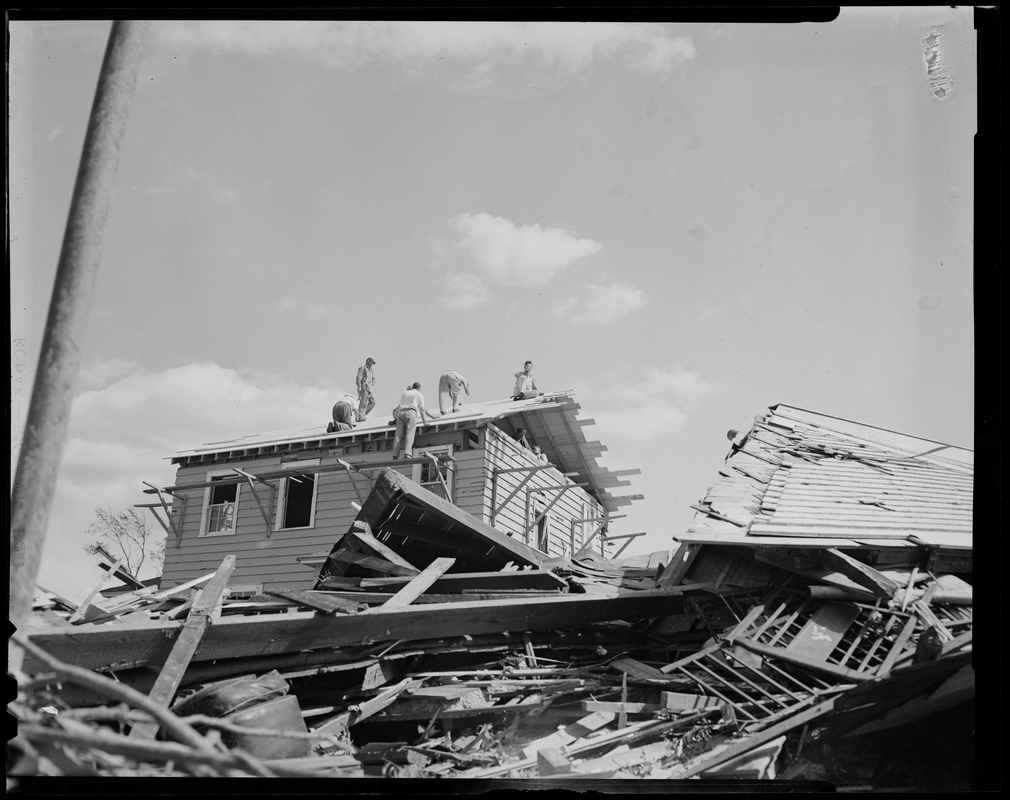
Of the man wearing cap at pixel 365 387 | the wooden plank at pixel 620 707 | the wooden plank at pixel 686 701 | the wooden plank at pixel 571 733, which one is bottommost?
the wooden plank at pixel 571 733

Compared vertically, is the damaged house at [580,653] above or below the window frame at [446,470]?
below

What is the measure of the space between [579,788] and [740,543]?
3279 millimetres

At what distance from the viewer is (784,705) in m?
6.59

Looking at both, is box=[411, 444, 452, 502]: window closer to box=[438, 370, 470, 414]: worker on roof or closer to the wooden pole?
box=[438, 370, 470, 414]: worker on roof

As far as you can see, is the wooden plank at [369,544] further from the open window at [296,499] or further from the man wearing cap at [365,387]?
the man wearing cap at [365,387]

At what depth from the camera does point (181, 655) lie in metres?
6.66

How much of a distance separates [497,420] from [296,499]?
4.89 m

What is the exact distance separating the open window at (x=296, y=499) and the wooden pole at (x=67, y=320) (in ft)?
44.9

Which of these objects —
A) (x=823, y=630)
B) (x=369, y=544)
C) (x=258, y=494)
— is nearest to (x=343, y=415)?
(x=258, y=494)

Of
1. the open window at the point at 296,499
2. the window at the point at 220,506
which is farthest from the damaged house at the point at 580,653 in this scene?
the window at the point at 220,506

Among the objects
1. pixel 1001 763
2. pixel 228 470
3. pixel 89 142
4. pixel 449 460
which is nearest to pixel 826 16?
pixel 89 142

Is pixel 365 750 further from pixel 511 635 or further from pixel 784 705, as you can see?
pixel 784 705

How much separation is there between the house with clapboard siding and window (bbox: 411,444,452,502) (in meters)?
0.03

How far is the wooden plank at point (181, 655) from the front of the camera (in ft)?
19.7
